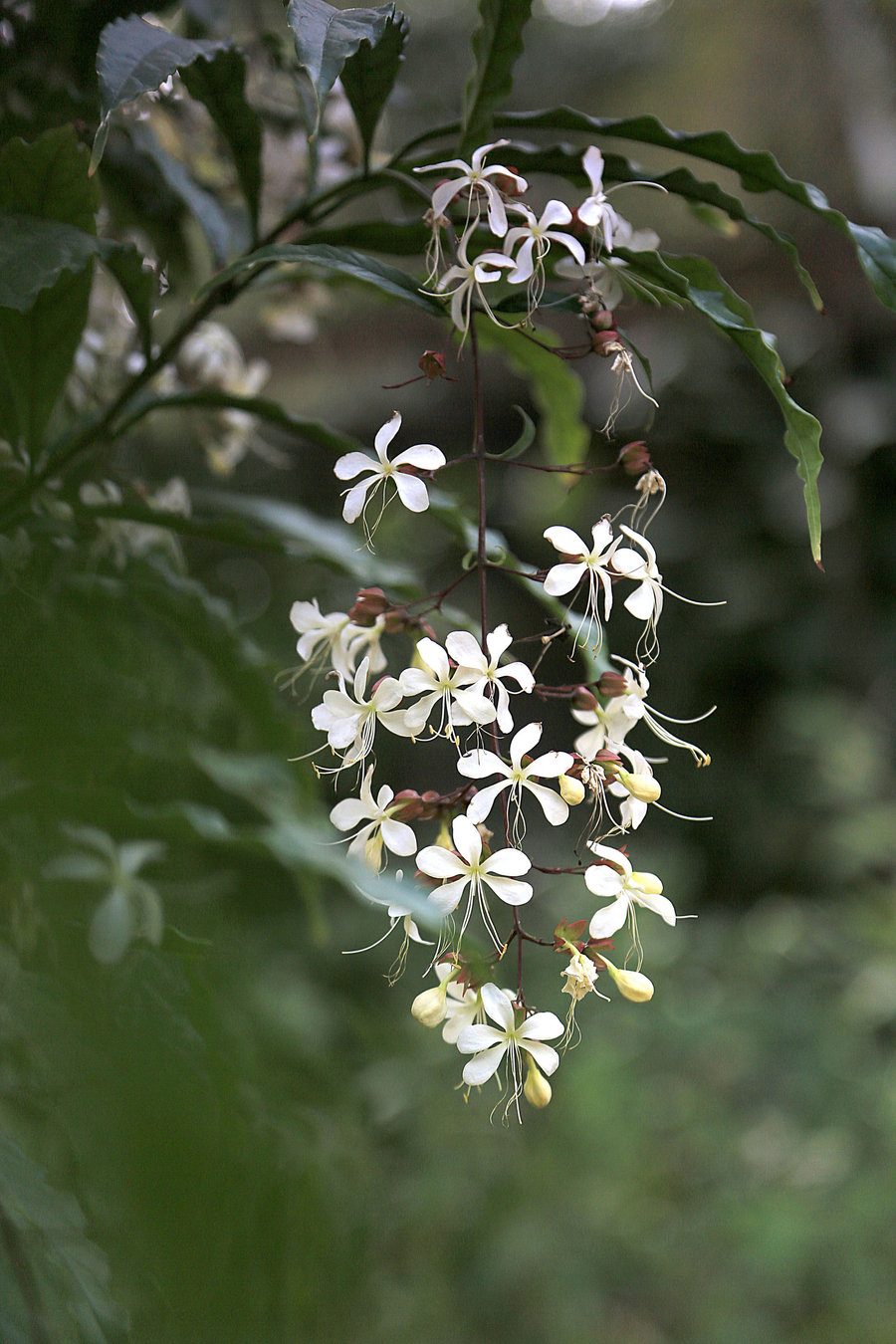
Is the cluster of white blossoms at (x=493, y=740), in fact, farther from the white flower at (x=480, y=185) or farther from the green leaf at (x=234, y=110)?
the green leaf at (x=234, y=110)

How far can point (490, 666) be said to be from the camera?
1.10 feet

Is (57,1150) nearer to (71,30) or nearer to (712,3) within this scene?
(71,30)

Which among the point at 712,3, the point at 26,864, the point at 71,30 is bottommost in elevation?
the point at 26,864

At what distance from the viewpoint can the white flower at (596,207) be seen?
0.37 metres

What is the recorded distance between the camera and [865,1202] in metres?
1.17

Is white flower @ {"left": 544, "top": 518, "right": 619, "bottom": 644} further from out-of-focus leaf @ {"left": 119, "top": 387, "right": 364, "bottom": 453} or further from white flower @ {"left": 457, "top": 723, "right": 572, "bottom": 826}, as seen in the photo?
out-of-focus leaf @ {"left": 119, "top": 387, "right": 364, "bottom": 453}

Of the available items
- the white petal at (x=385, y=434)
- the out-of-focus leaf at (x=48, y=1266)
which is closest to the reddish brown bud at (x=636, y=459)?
the white petal at (x=385, y=434)

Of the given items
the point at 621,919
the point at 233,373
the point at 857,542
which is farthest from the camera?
the point at 857,542

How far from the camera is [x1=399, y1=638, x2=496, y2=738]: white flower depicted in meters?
0.32

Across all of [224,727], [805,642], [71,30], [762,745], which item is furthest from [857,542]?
[71,30]

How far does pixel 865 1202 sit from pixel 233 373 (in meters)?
1.19

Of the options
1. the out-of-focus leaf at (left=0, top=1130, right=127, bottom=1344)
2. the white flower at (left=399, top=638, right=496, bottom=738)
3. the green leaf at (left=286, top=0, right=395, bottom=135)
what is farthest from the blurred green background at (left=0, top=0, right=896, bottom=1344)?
the green leaf at (left=286, top=0, right=395, bottom=135)

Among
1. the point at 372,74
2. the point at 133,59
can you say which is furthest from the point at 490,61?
the point at 133,59

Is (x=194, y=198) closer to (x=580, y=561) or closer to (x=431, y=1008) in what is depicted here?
(x=580, y=561)
